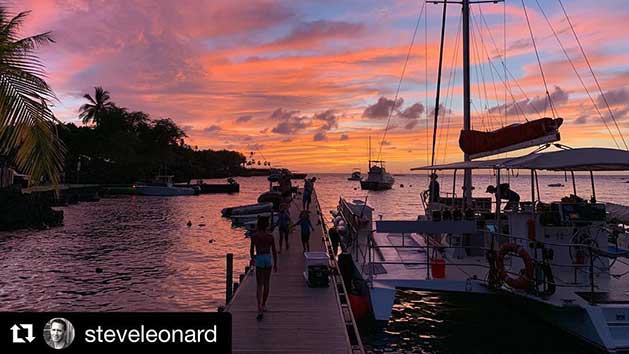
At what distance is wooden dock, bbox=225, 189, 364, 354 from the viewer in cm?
972

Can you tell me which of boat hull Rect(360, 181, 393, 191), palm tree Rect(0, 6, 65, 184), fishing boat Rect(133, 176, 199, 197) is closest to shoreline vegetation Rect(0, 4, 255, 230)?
palm tree Rect(0, 6, 65, 184)

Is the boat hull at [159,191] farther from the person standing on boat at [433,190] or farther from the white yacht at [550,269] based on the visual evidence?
the white yacht at [550,269]

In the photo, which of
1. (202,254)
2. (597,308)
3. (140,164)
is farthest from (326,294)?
(140,164)

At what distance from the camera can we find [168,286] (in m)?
22.0

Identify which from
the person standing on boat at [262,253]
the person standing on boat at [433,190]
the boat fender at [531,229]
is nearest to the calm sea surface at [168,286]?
the boat fender at [531,229]

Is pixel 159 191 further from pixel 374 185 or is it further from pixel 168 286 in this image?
pixel 168 286

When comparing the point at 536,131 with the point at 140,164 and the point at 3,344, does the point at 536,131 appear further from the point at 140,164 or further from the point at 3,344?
the point at 140,164

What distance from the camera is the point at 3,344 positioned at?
414 cm

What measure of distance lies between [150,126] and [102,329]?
5178 inches

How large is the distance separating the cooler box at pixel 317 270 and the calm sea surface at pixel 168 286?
2062mm

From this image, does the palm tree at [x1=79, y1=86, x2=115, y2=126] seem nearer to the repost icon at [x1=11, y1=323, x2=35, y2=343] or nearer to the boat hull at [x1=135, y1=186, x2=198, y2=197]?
the boat hull at [x1=135, y1=186, x2=198, y2=197]

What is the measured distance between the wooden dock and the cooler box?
0.63 ft

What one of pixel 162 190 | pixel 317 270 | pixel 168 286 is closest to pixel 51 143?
pixel 317 270

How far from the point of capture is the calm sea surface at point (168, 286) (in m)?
13.9
